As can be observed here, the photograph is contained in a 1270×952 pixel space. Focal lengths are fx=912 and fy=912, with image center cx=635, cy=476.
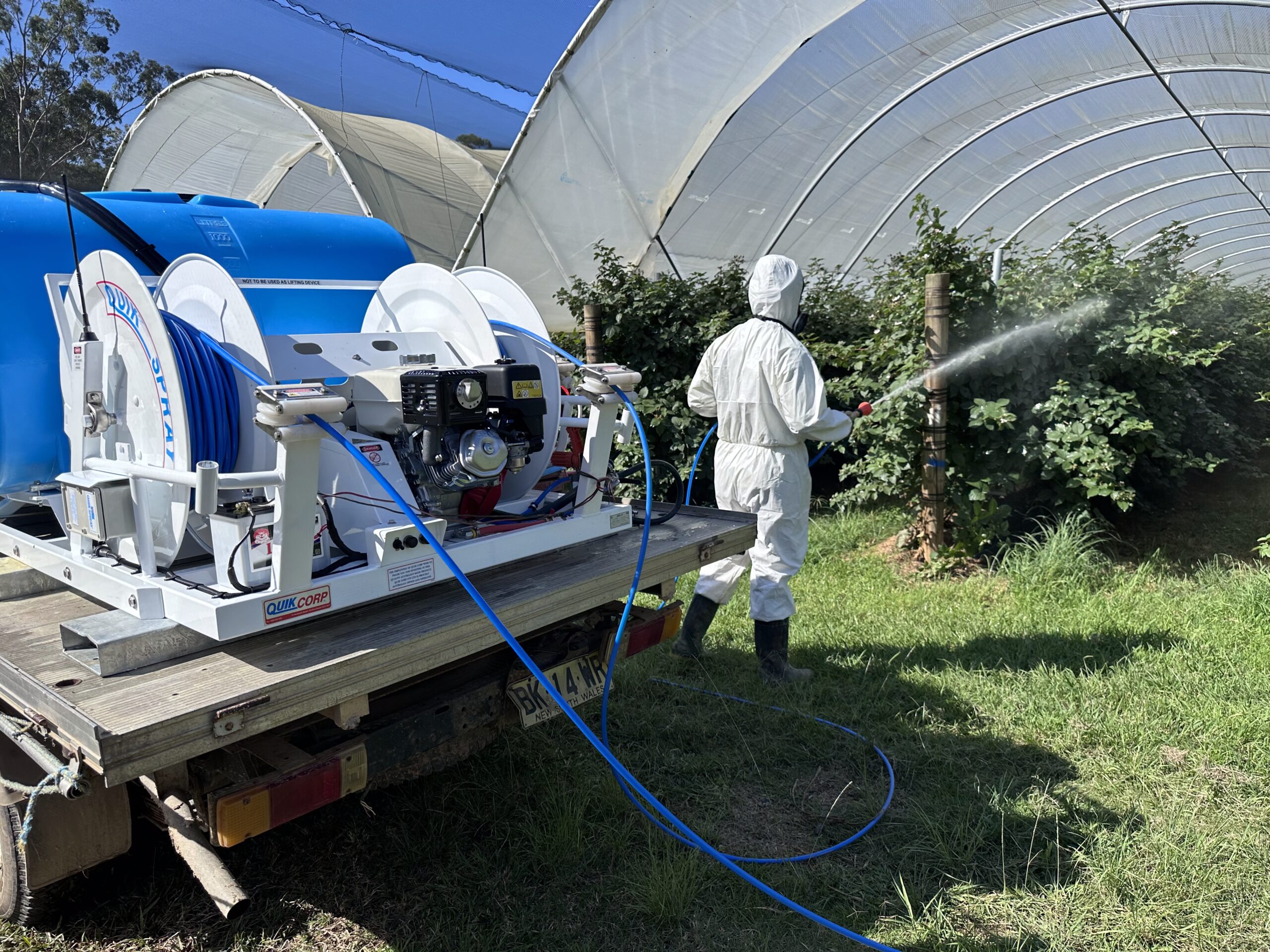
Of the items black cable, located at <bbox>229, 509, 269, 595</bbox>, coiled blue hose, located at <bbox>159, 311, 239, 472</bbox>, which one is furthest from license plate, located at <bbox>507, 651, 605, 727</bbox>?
coiled blue hose, located at <bbox>159, 311, 239, 472</bbox>

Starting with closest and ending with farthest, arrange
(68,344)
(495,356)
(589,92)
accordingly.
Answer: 1. (68,344)
2. (495,356)
3. (589,92)

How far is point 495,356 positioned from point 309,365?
61 centimetres

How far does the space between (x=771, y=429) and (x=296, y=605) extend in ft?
8.82

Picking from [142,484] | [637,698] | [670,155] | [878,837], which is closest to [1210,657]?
[878,837]

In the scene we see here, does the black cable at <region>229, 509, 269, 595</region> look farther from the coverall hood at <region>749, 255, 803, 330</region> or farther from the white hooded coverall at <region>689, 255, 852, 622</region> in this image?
the coverall hood at <region>749, 255, 803, 330</region>

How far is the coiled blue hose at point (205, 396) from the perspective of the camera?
2.52 meters

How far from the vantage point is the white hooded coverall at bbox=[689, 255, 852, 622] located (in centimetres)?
436

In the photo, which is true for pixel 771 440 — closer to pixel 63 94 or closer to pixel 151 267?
pixel 151 267

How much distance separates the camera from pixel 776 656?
4523mm

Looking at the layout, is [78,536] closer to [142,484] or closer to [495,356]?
[142,484]

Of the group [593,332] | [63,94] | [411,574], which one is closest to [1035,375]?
Result: [593,332]

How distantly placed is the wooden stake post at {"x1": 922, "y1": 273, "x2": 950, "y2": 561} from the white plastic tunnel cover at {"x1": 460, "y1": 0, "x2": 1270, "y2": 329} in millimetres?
2023

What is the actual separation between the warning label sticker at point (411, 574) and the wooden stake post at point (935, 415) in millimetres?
4178

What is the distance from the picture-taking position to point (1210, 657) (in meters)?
4.54
